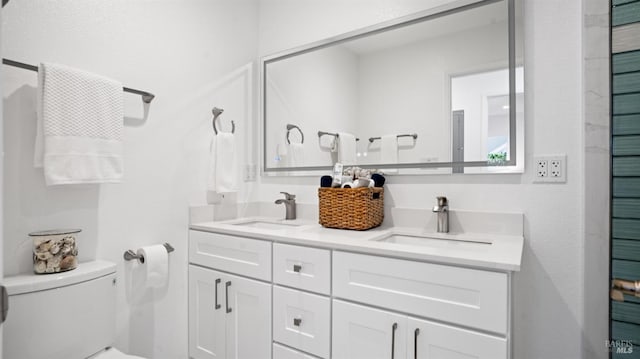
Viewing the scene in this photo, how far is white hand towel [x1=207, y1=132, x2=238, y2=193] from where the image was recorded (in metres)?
1.85

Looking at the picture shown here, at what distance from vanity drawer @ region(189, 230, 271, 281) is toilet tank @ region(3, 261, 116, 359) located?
0.46 meters

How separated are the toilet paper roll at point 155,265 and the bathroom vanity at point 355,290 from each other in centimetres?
21

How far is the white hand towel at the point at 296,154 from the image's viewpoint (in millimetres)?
2076

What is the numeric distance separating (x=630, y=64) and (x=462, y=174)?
0.67 metres

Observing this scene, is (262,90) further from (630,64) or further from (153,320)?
(630,64)

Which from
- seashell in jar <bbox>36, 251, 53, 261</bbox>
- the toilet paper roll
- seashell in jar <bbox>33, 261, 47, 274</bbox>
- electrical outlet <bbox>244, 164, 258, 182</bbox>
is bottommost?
the toilet paper roll

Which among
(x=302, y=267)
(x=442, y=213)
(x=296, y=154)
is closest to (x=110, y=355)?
(x=302, y=267)

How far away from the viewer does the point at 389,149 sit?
174 cm

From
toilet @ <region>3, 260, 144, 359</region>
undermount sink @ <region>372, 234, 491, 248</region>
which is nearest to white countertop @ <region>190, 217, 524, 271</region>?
undermount sink @ <region>372, 234, 491, 248</region>

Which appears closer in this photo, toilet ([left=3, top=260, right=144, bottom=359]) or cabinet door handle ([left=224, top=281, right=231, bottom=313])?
toilet ([left=3, top=260, right=144, bottom=359])

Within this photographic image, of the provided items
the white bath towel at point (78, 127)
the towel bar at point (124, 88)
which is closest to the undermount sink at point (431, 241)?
the white bath towel at point (78, 127)

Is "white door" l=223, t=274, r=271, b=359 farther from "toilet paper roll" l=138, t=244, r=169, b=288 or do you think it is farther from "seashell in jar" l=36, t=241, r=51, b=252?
"seashell in jar" l=36, t=241, r=51, b=252

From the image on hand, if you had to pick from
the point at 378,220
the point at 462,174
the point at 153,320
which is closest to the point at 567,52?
the point at 462,174

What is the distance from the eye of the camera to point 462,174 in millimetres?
1531
